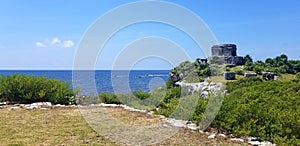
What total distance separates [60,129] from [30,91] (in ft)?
14.5

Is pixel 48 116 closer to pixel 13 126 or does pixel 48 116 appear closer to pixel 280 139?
pixel 13 126

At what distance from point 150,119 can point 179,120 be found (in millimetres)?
688

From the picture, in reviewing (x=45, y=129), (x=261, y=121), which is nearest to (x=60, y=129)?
(x=45, y=129)

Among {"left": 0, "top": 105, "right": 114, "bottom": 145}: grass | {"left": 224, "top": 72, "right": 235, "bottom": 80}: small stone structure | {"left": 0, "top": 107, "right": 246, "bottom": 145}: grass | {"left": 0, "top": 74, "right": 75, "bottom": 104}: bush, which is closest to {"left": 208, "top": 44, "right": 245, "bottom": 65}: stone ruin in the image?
{"left": 224, "top": 72, "right": 235, "bottom": 80}: small stone structure

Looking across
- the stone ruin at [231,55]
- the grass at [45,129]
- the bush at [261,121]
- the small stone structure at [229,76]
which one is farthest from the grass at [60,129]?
the stone ruin at [231,55]

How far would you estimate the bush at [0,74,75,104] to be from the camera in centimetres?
962

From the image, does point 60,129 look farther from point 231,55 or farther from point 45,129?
point 231,55

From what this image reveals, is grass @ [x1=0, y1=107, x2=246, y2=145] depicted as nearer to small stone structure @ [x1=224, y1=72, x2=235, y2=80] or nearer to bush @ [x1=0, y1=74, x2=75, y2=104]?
bush @ [x1=0, y1=74, x2=75, y2=104]

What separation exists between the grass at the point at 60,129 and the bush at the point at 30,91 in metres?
1.68

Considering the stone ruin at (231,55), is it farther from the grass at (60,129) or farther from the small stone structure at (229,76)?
the grass at (60,129)

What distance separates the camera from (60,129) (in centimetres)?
582

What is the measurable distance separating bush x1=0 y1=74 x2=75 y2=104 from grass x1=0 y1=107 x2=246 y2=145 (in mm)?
1681

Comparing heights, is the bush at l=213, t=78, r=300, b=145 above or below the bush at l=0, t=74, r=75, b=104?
below

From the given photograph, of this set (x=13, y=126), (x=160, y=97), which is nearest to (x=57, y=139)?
(x=13, y=126)
